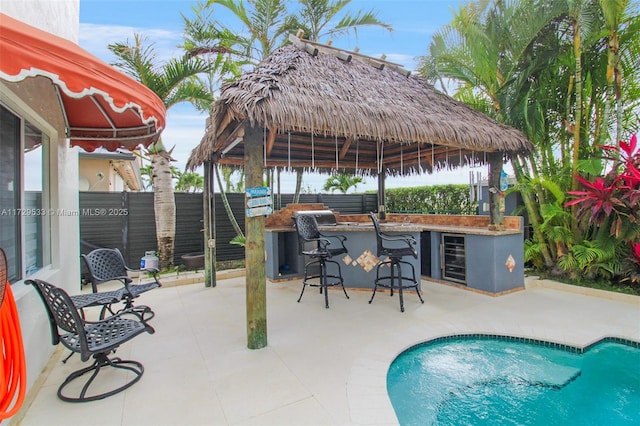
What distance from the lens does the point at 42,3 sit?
124 inches

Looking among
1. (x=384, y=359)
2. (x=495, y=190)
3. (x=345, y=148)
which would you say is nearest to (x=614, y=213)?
(x=495, y=190)

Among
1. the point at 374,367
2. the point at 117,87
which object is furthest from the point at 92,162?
the point at 374,367

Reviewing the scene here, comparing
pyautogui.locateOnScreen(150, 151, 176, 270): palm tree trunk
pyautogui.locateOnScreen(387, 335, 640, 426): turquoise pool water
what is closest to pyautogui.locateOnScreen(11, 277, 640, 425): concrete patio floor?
pyautogui.locateOnScreen(387, 335, 640, 426): turquoise pool water

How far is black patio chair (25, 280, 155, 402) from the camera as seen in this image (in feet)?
7.98

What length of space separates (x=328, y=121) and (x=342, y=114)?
9.7 inches

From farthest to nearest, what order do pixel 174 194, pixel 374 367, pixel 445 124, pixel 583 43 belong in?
pixel 174 194 < pixel 583 43 < pixel 445 124 < pixel 374 367

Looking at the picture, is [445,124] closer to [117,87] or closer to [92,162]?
[117,87]

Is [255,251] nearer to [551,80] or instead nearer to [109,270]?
[109,270]

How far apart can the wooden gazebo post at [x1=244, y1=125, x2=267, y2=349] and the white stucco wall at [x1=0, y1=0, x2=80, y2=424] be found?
5.96 ft

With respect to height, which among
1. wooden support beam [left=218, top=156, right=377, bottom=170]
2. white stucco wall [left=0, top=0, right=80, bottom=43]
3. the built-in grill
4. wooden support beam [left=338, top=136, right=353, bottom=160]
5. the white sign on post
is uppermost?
white stucco wall [left=0, top=0, right=80, bottom=43]

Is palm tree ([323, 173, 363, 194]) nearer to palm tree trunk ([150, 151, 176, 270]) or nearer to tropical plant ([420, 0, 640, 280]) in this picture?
tropical plant ([420, 0, 640, 280])

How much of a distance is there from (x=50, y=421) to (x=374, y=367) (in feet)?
8.09

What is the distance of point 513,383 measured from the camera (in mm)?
3039

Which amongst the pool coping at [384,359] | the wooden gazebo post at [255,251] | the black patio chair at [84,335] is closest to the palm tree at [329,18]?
the wooden gazebo post at [255,251]
